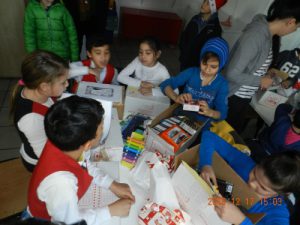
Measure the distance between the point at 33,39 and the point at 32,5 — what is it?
11.7 inches

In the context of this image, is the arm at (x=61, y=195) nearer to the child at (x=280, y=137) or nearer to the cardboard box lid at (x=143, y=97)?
the cardboard box lid at (x=143, y=97)

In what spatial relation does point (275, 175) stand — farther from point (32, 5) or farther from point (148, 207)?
point (32, 5)

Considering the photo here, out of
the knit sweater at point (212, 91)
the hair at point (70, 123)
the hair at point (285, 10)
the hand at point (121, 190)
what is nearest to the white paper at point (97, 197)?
the hand at point (121, 190)

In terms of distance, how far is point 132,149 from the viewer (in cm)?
130

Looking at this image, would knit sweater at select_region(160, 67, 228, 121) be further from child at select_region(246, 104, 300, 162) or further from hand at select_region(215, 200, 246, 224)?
hand at select_region(215, 200, 246, 224)

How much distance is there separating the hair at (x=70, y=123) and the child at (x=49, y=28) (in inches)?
63.3

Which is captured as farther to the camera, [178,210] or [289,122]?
[289,122]

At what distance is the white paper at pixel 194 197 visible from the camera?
36.2 inches

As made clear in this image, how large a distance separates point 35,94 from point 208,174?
3.01ft

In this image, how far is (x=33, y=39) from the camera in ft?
7.48

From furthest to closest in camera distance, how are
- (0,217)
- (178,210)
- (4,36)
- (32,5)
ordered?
(4,36)
(32,5)
(0,217)
(178,210)

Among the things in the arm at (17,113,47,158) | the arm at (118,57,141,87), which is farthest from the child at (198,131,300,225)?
the arm at (118,57,141,87)

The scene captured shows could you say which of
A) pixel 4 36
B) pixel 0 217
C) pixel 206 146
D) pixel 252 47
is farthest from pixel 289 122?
pixel 4 36

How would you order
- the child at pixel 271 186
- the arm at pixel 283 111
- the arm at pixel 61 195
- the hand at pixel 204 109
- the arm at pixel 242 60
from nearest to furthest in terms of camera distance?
the arm at pixel 61 195 → the child at pixel 271 186 → the hand at pixel 204 109 → the arm at pixel 242 60 → the arm at pixel 283 111
